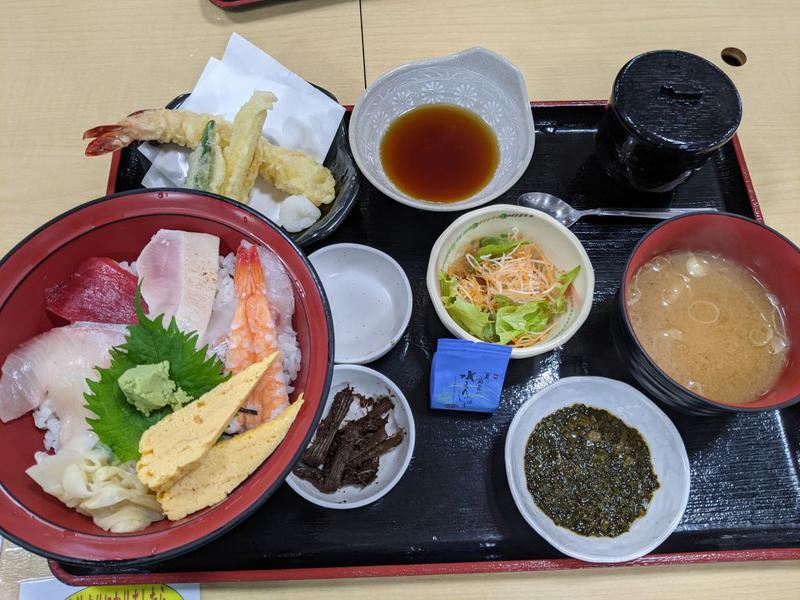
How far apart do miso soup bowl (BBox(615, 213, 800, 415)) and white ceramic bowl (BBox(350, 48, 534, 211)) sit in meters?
0.47

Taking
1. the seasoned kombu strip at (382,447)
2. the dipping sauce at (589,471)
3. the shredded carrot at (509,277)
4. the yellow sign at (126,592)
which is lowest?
the dipping sauce at (589,471)

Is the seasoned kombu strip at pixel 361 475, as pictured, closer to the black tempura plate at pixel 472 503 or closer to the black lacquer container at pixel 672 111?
the black tempura plate at pixel 472 503

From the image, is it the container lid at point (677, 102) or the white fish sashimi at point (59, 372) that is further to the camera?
the container lid at point (677, 102)

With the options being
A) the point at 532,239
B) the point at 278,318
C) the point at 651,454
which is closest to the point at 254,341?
the point at 278,318

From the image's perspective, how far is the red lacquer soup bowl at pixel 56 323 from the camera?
1152 mm

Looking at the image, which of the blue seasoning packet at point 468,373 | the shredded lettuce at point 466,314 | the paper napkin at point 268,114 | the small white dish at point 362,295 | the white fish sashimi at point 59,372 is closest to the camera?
the white fish sashimi at point 59,372

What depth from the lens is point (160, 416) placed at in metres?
1.26

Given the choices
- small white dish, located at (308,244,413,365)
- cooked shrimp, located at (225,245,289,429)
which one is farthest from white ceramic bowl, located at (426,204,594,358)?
cooked shrimp, located at (225,245,289,429)

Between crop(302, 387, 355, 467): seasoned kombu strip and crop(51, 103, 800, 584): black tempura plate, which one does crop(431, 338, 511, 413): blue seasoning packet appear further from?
crop(302, 387, 355, 467): seasoned kombu strip

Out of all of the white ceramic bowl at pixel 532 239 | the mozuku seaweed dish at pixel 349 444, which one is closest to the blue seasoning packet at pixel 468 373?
the white ceramic bowl at pixel 532 239

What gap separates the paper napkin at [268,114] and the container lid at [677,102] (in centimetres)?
89

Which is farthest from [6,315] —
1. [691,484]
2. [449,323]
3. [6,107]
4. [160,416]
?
[691,484]

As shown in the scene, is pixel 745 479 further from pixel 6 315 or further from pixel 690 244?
pixel 6 315

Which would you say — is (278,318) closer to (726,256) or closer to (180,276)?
(180,276)
